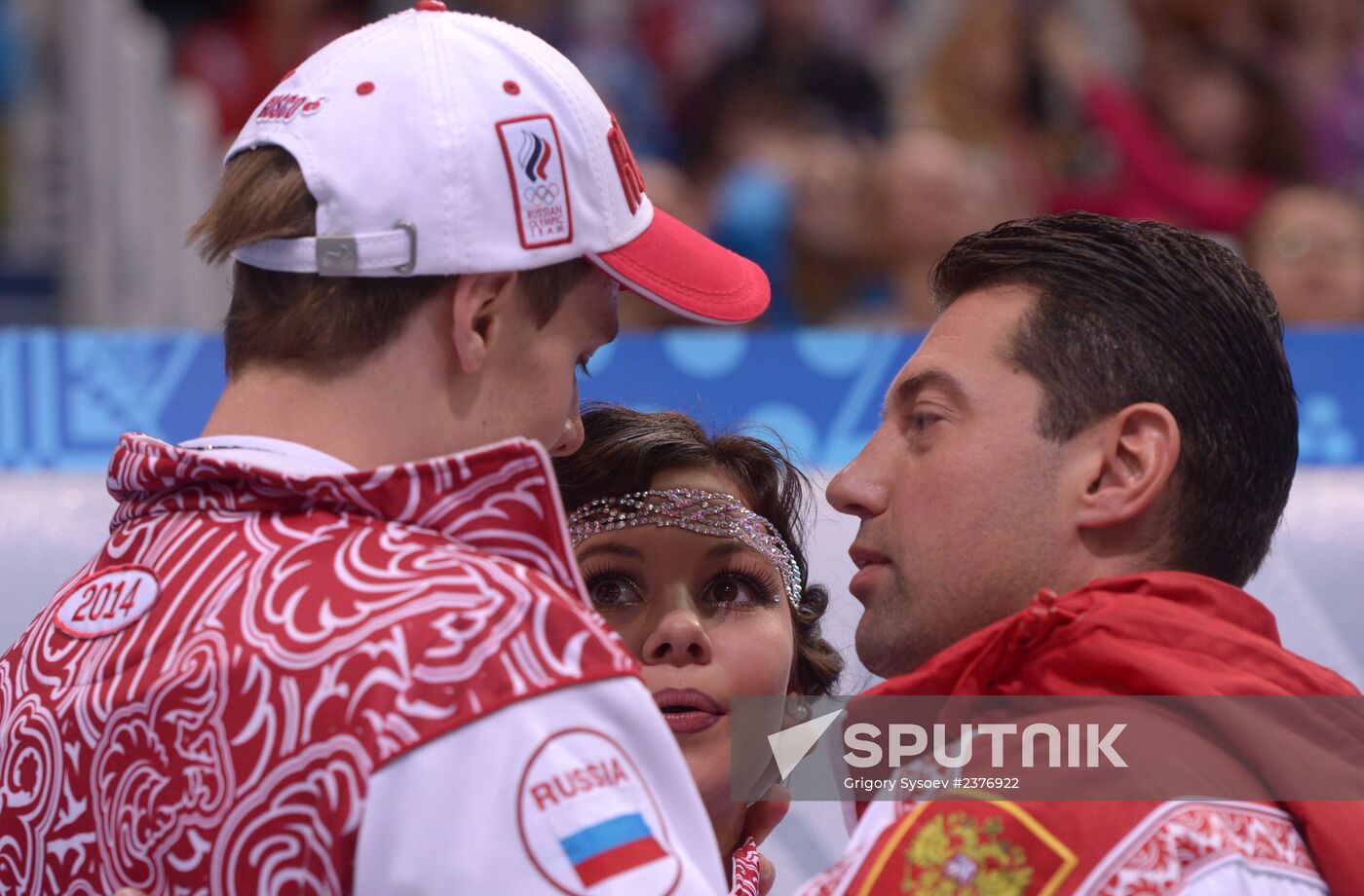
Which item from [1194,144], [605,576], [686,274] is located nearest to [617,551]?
[605,576]

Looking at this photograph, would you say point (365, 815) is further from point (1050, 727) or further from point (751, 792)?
point (751, 792)

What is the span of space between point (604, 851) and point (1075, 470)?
696 millimetres

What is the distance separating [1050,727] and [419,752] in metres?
0.52

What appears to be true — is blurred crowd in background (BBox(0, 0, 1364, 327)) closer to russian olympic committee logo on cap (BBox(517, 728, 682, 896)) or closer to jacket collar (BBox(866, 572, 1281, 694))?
jacket collar (BBox(866, 572, 1281, 694))

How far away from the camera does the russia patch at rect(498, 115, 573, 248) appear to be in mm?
1214

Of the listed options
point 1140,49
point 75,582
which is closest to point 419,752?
point 75,582

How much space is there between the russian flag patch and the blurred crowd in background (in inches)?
91.4

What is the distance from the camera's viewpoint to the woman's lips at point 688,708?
5.84 feet

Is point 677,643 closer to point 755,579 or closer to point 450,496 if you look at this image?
point 755,579

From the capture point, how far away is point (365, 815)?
3.28 feet

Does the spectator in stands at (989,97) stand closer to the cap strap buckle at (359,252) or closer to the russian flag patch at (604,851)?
the cap strap buckle at (359,252)

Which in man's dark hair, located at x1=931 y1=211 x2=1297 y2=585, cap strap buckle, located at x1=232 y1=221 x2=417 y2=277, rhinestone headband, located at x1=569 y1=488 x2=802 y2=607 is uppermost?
cap strap buckle, located at x1=232 y1=221 x2=417 y2=277

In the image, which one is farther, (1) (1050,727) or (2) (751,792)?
(2) (751,792)

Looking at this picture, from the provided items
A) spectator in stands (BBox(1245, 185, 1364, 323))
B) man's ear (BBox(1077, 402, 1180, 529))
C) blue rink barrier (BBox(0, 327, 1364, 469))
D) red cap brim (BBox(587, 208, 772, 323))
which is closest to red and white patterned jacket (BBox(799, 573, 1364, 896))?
man's ear (BBox(1077, 402, 1180, 529))
